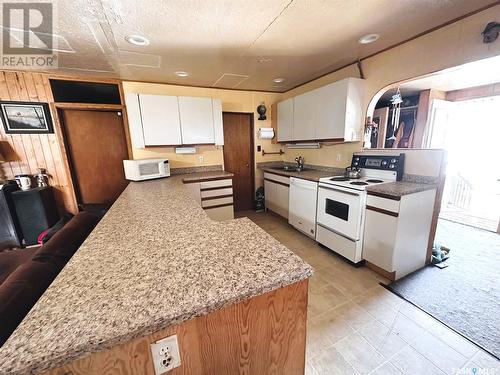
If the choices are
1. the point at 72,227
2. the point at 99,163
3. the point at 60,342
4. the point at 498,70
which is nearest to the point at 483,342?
the point at 60,342

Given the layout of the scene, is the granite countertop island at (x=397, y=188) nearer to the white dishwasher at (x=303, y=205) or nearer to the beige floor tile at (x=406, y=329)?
the white dishwasher at (x=303, y=205)

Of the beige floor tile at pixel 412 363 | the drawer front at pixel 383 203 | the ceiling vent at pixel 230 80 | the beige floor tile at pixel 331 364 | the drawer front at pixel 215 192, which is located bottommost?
the beige floor tile at pixel 331 364

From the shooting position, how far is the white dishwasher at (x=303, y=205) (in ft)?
9.01

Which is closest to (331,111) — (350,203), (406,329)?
(350,203)

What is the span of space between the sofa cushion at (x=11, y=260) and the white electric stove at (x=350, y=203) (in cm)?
299

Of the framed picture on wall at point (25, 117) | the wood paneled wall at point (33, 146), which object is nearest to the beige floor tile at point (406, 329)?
the wood paneled wall at point (33, 146)

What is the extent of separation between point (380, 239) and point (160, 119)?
3184mm

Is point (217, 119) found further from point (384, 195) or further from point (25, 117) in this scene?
point (25, 117)

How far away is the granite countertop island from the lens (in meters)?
1.85

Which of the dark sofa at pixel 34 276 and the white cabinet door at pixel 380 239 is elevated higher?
the dark sofa at pixel 34 276

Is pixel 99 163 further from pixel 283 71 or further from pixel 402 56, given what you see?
pixel 402 56

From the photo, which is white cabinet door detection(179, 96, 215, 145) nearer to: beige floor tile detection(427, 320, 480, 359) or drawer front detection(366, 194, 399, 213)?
drawer front detection(366, 194, 399, 213)

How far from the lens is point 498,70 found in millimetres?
2629

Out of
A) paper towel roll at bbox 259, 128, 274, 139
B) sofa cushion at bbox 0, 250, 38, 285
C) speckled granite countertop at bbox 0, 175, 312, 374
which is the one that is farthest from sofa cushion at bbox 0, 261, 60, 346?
paper towel roll at bbox 259, 128, 274, 139
